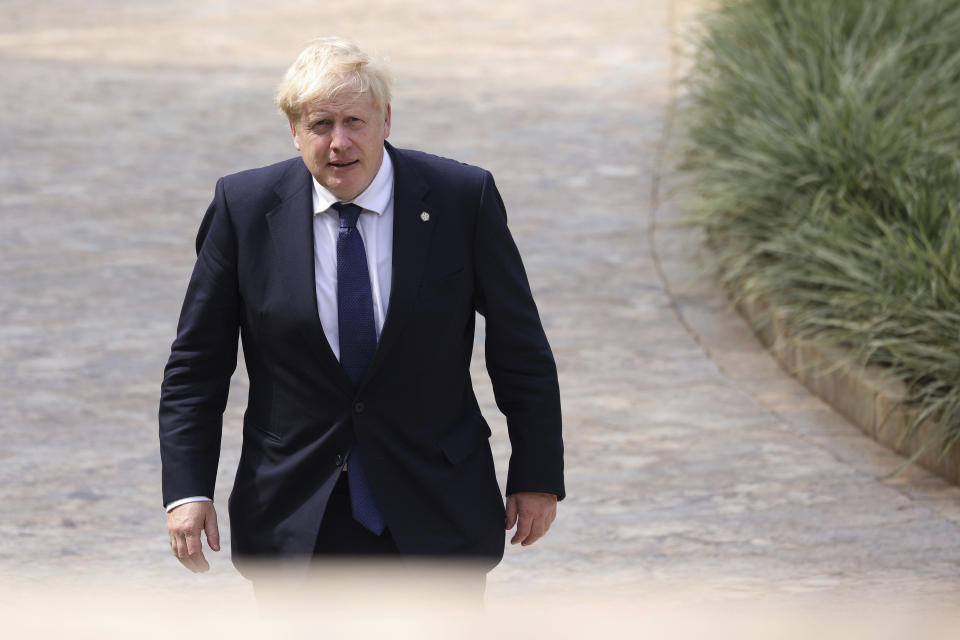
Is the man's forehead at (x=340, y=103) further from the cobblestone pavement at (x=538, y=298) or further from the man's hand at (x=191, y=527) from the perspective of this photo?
the cobblestone pavement at (x=538, y=298)

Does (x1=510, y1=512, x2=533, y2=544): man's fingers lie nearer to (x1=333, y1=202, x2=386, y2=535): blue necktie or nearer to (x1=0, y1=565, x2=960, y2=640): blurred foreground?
(x1=333, y1=202, x2=386, y2=535): blue necktie

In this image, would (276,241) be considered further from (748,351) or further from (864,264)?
(748,351)

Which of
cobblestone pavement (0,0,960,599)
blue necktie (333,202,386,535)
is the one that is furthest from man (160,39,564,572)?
cobblestone pavement (0,0,960,599)

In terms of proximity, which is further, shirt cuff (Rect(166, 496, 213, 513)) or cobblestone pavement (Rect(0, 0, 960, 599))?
cobblestone pavement (Rect(0, 0, 960, 599))

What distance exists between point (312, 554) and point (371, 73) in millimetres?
990

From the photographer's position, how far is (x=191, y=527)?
317 centimetres

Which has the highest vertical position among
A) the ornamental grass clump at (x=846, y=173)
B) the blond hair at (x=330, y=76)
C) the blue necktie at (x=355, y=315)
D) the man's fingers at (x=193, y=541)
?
the blond hair at (x=330, y=76)

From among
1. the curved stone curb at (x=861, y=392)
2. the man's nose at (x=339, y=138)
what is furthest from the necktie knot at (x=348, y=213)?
the curved stone curb at (x=861, y=392)

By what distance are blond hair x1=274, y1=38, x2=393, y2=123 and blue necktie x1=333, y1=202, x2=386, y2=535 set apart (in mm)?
261

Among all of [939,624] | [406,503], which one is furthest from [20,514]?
[939,624]

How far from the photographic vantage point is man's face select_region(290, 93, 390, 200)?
2941 mm

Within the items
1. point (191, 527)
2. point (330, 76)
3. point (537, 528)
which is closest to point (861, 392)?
point (537, 528)

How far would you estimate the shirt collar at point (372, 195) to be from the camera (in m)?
3.06

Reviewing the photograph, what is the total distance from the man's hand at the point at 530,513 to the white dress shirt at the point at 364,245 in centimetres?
54
